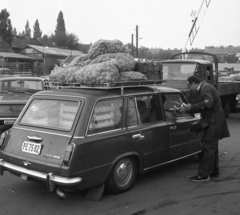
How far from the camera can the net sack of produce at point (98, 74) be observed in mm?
4930

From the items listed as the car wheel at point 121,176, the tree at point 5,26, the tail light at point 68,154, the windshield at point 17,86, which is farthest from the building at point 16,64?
the tail light at point 68,154

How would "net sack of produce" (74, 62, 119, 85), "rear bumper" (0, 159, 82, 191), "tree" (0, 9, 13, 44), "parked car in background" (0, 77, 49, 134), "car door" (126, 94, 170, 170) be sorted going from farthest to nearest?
"tree" (0, 9, 13, 44)
"parked car in background" (0, 77, 49, 134)
"car door" (126, 94, 170, 170)
"net sack of produce" (74, 62, 119, 85)
"rear bumper" (0, 159, 82, 191)

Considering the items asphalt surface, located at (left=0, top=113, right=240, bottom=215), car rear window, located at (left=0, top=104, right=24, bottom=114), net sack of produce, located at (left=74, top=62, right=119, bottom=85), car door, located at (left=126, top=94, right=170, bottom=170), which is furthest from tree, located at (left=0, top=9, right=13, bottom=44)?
car door, located at (left=126, top=94, right=170, bottom=170)

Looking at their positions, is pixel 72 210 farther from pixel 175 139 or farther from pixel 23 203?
pixel 175 139

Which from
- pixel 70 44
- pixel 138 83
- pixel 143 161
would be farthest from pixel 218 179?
pixel 70 44

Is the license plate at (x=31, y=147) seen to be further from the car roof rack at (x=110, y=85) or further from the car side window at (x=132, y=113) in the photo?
the car side window at (x=132, y=113)

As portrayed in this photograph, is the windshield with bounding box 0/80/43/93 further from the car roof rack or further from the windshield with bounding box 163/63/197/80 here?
the car roof rack

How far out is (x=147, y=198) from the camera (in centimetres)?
474

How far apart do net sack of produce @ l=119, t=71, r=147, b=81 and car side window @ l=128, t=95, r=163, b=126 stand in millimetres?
318

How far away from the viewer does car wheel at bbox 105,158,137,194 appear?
470 cm

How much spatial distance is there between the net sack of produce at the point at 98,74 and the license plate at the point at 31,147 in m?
1.16

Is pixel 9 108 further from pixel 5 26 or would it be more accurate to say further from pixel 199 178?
pixel 5 26

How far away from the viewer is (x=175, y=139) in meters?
5.77

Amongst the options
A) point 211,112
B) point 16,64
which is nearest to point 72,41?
point 16,64
